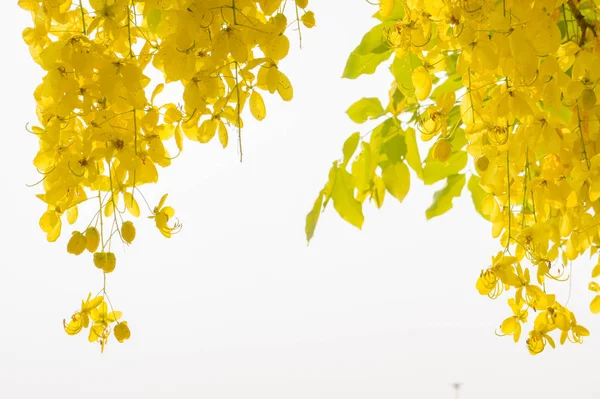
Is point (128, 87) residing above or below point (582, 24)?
below

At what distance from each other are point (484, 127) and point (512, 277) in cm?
12

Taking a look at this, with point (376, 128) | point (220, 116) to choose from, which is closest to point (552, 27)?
point (220, 116)

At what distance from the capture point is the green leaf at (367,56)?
751mm

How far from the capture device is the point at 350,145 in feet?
2.75

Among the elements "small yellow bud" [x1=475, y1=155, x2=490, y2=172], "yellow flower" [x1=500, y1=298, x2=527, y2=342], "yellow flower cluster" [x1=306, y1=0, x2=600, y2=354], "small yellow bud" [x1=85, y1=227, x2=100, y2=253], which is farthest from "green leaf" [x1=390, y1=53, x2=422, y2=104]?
"small yellow bud" [x1=85, y1=227, x2=100, y2=253]

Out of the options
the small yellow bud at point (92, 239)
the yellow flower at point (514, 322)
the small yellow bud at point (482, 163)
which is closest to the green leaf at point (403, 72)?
the small yellow bud at point (482, 163)

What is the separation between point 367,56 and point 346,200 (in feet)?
0.50

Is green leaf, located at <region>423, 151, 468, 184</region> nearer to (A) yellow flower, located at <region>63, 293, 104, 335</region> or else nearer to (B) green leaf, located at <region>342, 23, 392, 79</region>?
(B) green leaf, located at <region>342, 23, 392, 79</region>

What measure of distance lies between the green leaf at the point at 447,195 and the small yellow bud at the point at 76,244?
1.50 ft

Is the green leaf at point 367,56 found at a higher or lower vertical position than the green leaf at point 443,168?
higher

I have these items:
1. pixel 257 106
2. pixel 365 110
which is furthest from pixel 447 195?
pixel 257 106

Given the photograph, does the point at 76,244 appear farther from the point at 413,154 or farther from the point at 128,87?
the point at 413,154

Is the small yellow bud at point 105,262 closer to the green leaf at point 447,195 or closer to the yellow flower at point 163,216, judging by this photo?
the yellow flower at point 163,216

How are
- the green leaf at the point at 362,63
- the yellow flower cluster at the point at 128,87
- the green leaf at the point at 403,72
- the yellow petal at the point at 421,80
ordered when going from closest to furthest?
the yellow flower cluster at the point at 128,87 → the yellow petal at the point at 421,80 → the green leaf at the point at 403,72 → the green leaf at the point at 362,63
